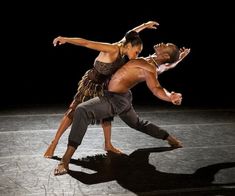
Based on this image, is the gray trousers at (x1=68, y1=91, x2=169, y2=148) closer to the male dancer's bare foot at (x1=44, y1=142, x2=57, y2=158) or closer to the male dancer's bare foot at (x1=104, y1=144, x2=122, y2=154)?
the male dancer's bare foot at (x1=104, y1=144, x2=122, y2=154)

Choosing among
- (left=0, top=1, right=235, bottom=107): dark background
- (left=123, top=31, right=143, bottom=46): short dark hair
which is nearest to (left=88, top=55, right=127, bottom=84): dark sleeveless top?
(left=123, top=31, right=143, bottom=46): short dark hair

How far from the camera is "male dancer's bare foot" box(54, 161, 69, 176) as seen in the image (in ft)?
11.1

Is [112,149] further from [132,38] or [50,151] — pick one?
[132,38]

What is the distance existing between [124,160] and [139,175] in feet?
1.31

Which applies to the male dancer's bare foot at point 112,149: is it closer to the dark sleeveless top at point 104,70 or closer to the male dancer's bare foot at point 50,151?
the male dancer's bare foot at point 50,151

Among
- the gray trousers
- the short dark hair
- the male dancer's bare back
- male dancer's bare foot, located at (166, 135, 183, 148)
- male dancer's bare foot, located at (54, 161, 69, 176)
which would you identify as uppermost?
the short dark hair

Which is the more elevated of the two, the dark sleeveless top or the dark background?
the dark sleeveless top

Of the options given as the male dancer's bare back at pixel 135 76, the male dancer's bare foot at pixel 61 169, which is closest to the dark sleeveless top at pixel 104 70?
the male dancer's bare back at pixel 135 76

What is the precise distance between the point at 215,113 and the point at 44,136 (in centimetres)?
228

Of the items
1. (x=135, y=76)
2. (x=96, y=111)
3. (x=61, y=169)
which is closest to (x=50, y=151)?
(x=61, y=169)

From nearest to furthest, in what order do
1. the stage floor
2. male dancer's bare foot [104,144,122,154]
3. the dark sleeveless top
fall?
the stage floor < the dark sleeveless top < male dancer's bare foot [104,144,122,154]

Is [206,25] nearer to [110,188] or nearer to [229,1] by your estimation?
[229,1]

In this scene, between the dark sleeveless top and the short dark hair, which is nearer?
the short dark hair

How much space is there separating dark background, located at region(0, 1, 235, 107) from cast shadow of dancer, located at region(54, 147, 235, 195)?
364 centimetres
